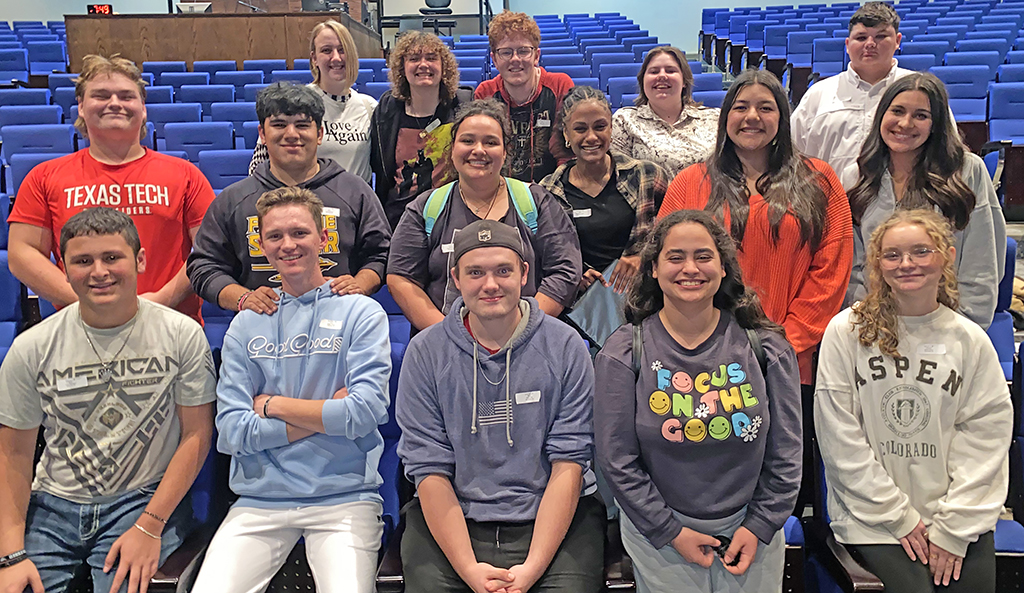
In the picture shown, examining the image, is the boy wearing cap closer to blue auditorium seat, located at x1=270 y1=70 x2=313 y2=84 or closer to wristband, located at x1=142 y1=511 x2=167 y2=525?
wristband, located at x1=142 y1=511 x2=167 y2=525

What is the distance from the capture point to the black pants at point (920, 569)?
5.88 feet

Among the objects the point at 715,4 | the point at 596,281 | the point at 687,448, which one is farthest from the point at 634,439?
the point at 715,4

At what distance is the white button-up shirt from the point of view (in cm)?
285

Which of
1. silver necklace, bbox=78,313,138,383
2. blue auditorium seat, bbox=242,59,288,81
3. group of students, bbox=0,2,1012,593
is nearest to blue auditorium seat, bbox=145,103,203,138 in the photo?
blue auditorium seat, bbox=242,59,288,81

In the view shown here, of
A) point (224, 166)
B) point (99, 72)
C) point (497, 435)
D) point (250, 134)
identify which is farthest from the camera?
point (250, 134)

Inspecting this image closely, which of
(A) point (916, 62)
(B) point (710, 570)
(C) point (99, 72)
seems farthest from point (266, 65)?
(B) point (710, 570)

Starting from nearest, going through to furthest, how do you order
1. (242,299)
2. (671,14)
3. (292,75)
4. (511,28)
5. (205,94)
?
(242,299) → (511,28) → (205,94) → (292,75) → (671,14)

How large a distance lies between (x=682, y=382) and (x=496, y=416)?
1.55 ft

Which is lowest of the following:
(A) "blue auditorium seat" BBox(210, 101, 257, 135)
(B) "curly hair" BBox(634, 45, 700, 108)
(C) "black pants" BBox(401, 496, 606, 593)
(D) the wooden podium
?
(C) "black pants" BBox(401, 496, 606, 593)

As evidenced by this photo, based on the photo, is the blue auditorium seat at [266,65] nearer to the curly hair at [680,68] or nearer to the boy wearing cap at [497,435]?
the curly hair at [680,68]

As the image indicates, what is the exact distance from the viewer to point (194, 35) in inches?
312

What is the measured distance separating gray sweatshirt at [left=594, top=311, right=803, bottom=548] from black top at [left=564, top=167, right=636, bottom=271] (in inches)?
28.8

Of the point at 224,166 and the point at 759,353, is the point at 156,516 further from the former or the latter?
the point at 224,166

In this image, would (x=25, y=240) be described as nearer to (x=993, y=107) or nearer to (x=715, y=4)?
(x=993, y=107)
